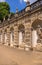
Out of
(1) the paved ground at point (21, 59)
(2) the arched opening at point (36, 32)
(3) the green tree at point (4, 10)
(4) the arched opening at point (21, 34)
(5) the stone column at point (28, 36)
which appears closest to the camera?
(1) the paved ground at point (21, 59)

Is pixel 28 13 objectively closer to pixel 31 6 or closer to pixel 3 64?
pixel 31 6

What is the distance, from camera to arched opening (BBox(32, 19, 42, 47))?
18.0 m

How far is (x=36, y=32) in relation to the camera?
62.7ft

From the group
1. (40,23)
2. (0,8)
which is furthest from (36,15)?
(0,8)

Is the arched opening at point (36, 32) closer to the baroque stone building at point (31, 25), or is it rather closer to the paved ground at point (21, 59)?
the baroque stone building at point (31, 25)

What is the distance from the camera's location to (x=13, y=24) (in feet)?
84.2

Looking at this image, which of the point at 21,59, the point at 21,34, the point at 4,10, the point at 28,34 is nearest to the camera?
the point at 21,59

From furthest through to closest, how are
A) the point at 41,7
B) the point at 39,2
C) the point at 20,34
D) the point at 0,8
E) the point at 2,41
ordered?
the point at 0,8, the point at 2,41, the point at 20,34, the point at 39,2, the point at 41,7

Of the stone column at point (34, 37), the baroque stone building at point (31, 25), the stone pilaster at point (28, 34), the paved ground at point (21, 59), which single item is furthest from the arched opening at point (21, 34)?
the paved ground at point (21, 59)

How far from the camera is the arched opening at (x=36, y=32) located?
1803 centimetres

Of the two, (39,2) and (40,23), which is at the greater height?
(39,2)

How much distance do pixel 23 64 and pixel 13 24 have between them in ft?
47.9

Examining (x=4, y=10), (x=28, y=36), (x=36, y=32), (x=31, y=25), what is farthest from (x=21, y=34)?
(x=4, y=10)

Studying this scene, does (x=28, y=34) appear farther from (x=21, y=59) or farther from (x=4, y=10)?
(x=4, y=10)
